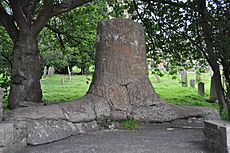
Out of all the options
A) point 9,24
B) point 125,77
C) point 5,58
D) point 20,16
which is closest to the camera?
point 125,77

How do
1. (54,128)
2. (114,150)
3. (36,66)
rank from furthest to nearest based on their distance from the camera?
(36,66) → (54,128) → (114,150)

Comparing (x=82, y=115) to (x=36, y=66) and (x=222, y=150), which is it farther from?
(x=222, y=150)

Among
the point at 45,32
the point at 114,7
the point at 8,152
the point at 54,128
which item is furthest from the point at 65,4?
the point at 45,32

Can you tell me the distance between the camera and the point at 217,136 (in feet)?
13.5

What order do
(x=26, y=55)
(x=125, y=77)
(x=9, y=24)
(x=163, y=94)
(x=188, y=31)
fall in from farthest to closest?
(x=163, y=94) < (x=188, y=31) < (x=9, y=24) < (x=26, y=55) < (x=125, y=77)

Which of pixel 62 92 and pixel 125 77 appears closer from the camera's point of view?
pixel 125 77

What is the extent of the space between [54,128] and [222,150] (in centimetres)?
273

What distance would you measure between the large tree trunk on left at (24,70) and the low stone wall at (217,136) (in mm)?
4354

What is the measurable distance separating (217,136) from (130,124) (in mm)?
2176

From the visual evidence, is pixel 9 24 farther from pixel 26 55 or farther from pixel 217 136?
pixel 217 136

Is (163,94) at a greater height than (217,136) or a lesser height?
lesser

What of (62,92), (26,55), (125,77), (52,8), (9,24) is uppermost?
(52,8)

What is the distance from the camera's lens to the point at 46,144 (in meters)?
4.87

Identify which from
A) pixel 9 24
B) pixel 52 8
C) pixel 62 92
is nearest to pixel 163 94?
pixel 62 92
